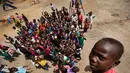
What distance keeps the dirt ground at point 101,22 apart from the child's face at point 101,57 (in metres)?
7.72

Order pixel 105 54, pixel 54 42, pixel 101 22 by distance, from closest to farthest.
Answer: pixel 105 54, pixel 54 42, pixel 101 22

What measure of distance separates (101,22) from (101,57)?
12185mm

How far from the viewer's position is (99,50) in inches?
98.7

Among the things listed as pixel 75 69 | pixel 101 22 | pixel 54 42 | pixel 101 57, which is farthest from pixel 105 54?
pixel 101 22

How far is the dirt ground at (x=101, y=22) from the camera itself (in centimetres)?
1084

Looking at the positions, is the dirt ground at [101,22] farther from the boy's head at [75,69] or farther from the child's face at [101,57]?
the child's face at [101,57]

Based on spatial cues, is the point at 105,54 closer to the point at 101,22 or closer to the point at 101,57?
the point at 101,57

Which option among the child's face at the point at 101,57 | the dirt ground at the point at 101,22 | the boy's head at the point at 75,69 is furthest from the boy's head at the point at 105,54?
the dirt ground at the point at 101,22

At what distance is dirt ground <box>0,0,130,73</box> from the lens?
10.8 meters

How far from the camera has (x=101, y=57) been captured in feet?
8.13

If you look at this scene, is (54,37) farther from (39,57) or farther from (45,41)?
(39,57)

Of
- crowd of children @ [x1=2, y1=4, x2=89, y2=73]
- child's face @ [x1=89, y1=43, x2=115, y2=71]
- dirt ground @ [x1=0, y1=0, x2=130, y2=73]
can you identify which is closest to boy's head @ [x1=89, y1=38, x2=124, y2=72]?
child's face @ [x1=89, y1=43, x2=115, y2=71]

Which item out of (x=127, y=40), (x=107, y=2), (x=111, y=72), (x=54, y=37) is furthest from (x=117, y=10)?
(x=111, y=72)

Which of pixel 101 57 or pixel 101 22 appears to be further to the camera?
pixel 101 22
